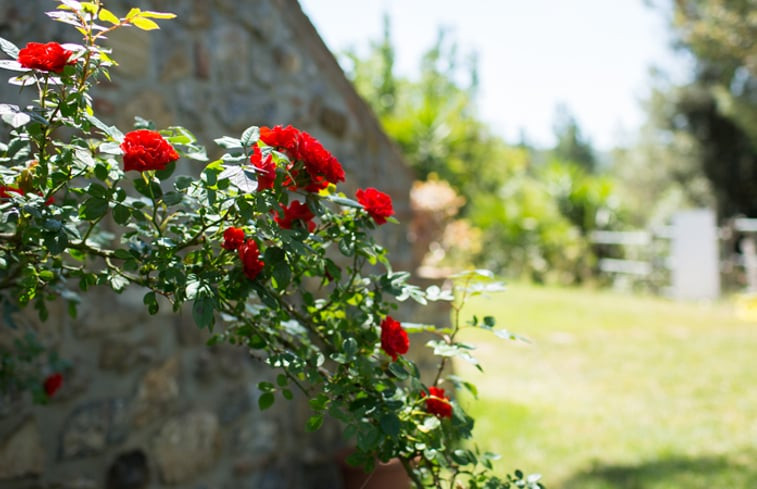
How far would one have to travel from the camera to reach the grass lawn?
355 cm

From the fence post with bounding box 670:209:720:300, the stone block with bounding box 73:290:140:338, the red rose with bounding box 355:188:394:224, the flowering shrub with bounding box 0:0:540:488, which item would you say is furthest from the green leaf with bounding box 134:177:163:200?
the fence post with bounding box 670:209:720:300

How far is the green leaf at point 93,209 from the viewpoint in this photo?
1371 mm

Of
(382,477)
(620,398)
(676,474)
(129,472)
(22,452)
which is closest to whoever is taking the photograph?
(22,452)

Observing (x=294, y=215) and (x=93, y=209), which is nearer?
(x=93, y=209)

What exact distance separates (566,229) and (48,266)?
11354mm

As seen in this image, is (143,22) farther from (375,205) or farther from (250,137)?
(375,205)

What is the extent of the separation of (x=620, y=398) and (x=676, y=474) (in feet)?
4.23

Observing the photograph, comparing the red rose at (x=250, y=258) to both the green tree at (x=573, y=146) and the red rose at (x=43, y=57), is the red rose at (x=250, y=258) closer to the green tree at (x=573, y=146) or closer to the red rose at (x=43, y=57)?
the red rose at (x=43, y=57)

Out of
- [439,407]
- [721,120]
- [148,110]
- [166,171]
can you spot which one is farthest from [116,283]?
[721,120]

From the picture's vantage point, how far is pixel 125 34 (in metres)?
2.39

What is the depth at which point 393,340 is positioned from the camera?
58.8 inches

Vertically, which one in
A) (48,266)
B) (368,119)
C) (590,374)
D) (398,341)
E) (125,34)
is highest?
(125,34)

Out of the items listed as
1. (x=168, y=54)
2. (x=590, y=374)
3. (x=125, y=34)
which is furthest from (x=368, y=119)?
(x=590, y=374)

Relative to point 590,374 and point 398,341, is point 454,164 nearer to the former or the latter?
point 590,374
